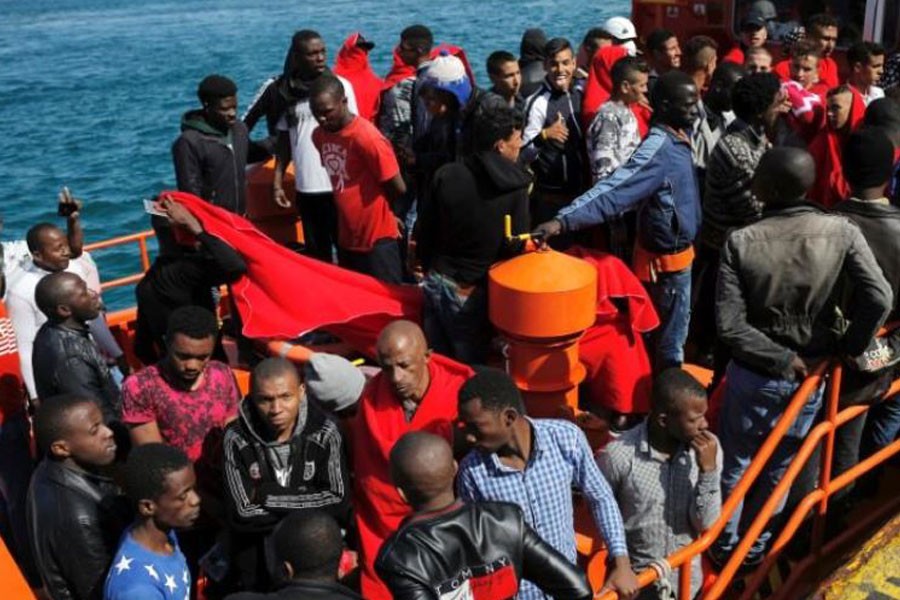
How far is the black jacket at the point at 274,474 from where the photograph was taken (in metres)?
4.07

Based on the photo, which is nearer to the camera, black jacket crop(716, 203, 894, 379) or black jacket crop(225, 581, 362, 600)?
black jacket crop(225, 581, 362, 600)

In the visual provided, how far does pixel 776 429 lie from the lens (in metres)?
4.07

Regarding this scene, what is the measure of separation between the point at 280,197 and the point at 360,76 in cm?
168

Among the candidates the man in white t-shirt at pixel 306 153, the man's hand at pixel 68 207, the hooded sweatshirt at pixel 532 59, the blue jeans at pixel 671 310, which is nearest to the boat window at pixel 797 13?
the hooded sweatshirt at pixel 532 59

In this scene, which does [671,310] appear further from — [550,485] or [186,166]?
[186,166]

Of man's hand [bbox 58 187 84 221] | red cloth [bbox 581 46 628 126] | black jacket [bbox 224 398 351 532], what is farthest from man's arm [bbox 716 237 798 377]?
man's hand [bbox 58 187 84 221]

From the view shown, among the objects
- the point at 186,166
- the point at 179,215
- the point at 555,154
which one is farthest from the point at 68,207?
the point at 555,154

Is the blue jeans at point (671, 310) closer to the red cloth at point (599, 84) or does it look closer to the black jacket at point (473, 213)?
the black jacket at point (473, 213)

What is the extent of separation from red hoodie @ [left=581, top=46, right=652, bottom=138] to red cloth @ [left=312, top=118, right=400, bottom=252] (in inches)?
50.8

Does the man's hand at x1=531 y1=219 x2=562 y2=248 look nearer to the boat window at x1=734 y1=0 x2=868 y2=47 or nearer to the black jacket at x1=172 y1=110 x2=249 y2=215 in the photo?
the black jacket at x1=172 y1=110 x2=249 y2=215

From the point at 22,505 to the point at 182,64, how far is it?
41001mm

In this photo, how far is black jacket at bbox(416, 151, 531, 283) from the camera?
4.89 meters

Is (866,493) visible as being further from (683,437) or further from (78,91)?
(78,91)

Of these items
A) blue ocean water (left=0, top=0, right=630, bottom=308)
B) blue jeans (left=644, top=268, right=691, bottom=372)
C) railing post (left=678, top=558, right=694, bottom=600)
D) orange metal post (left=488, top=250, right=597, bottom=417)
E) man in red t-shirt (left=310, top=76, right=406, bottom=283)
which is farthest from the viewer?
blue ocean water (left=0, top=0, right=630, bottom=308)
